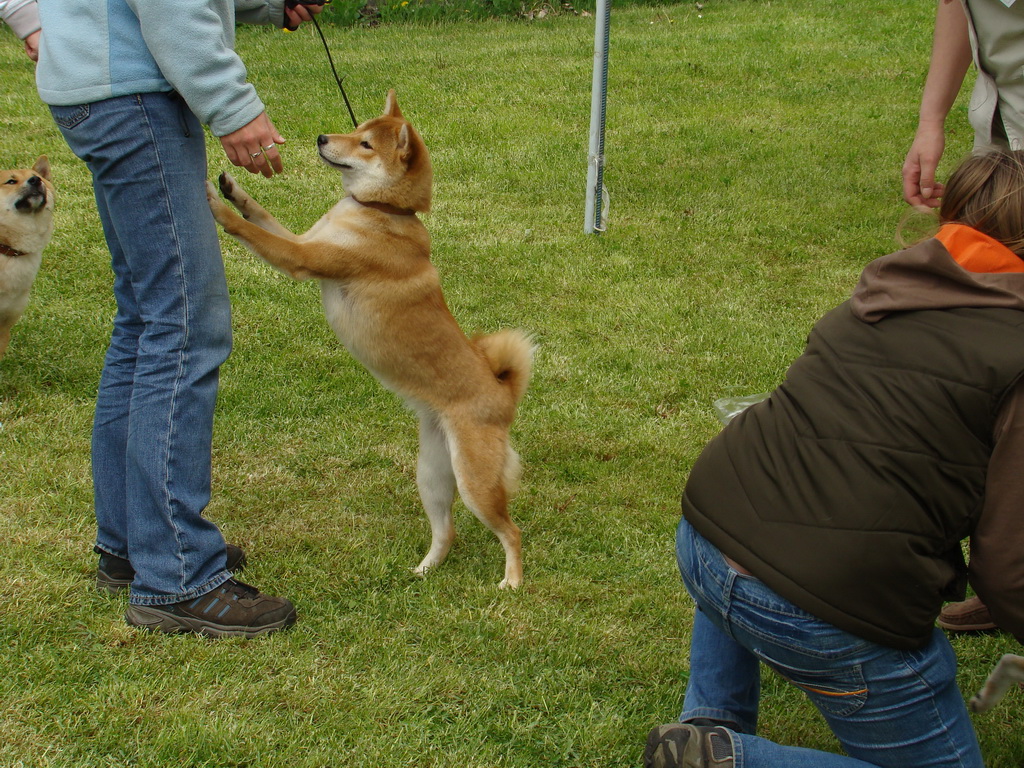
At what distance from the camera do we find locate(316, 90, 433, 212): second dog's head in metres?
3.29

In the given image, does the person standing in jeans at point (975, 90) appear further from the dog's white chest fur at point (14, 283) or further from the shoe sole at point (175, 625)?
the dog's white chest fur at point (14, 283)

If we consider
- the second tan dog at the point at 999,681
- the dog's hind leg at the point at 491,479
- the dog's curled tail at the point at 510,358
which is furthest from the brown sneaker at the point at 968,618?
the dog's curled tail at the point at 510,358

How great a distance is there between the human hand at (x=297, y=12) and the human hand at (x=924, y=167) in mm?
1866

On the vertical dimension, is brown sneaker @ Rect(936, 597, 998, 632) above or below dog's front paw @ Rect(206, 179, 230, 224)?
below

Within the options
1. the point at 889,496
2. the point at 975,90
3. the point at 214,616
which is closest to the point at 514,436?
the point at 214,616

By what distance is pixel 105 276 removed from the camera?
18.2 ft

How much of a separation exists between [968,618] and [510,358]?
165 centimetres

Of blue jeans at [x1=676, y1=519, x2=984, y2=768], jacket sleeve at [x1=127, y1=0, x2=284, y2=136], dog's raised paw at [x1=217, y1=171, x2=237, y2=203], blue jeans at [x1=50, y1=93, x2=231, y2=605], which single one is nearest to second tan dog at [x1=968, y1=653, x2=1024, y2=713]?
blue jeans at [x1=676, y1=519, x2=984, y2=768]

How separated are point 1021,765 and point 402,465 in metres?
2.34

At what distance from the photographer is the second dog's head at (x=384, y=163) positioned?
3291 millimetres

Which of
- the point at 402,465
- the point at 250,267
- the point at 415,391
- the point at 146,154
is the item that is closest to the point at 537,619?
the point at 415,391

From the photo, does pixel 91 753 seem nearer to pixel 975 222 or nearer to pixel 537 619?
pixel 537 619

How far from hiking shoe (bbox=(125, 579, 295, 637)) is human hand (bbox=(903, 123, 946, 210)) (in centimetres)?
229

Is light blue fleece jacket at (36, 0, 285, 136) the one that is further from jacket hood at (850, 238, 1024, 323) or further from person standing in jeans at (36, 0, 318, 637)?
jacket hood at (850, 238, 1024, 323)
